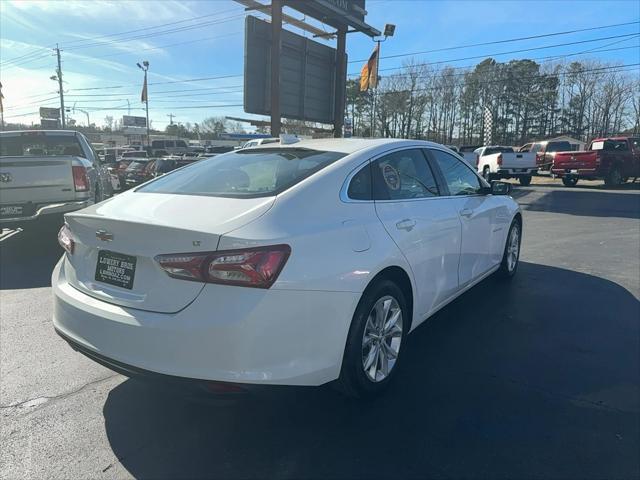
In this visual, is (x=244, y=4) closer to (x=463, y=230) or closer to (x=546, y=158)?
(x=463, y=230)

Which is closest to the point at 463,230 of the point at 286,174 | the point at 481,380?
the point at 481,380

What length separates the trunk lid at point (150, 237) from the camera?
2348mm

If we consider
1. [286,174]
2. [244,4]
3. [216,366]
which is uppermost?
[244,4]

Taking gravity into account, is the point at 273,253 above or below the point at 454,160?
below

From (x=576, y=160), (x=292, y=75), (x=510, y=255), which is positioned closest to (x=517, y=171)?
(x=576, y=160)

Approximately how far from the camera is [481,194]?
479 cm

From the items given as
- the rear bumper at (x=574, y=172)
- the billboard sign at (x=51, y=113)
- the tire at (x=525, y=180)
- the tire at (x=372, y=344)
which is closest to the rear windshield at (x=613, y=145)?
the rear bumper at (x=574, y=172)

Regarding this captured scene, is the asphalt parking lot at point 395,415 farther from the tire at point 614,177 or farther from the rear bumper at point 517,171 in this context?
the rear bumper at point 517,171

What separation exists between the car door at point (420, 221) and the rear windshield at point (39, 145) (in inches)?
277

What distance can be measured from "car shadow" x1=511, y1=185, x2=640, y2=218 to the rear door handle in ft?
36.2

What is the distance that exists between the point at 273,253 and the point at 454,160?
111 inches

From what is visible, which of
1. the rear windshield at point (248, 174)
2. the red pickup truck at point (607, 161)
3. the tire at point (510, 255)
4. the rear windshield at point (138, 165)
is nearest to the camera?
the rear windshield at point (248, 174)

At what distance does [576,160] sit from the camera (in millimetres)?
20844

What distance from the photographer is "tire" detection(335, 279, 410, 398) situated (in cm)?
276
